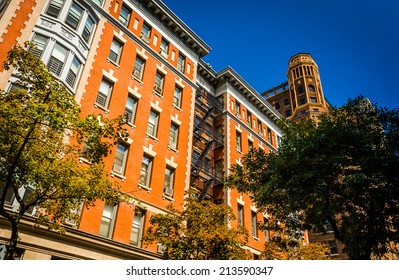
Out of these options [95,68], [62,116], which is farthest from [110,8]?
[62,116]

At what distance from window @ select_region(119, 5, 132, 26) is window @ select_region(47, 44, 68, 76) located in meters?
7.83

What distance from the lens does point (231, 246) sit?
1295cm

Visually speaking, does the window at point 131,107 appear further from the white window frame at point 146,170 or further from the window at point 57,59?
the window at point 57,59

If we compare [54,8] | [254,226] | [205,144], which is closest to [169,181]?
[205,144]

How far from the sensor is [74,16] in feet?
65.1

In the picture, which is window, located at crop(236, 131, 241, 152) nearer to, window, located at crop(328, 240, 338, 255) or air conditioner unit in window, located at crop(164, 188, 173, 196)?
air conditioner unit in window, located at crop(164, 188, 173, 196)

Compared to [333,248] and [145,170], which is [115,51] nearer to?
[145,170]

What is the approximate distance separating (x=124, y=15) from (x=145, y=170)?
45.1ft

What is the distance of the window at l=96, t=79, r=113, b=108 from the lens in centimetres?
1967

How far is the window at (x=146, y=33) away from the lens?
25.4 metres

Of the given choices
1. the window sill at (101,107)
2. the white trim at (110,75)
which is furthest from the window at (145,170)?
the white trim at (110,75)

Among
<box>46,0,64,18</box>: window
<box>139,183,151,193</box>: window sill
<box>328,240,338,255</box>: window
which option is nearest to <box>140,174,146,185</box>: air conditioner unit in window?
<box>139,183,151,193</box>: window sill

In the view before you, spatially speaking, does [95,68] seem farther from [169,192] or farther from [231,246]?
[231,246]
